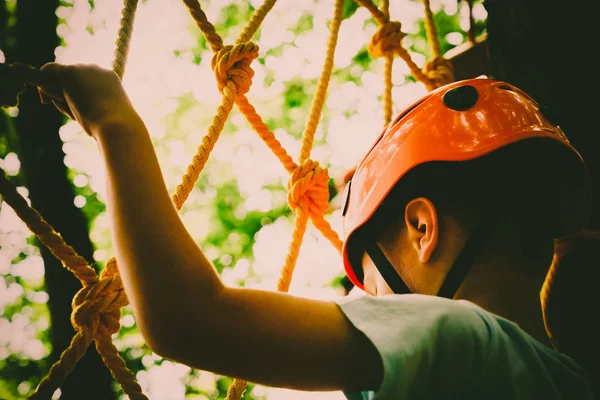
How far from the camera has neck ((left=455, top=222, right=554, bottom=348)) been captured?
88 cm

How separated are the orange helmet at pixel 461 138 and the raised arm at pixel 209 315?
0.58m

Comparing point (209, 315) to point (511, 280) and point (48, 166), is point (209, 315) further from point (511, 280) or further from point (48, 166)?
point (48, 166)

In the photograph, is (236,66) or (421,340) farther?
(236,66)

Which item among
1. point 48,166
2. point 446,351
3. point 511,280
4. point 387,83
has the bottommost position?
point 48,166

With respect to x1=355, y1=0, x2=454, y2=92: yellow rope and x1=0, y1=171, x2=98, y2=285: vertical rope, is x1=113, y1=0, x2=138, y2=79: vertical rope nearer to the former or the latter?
x1=0, y1=171, x2=98, y2=285: vertical rope

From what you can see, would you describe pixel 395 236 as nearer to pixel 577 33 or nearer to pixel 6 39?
pixel 577 33

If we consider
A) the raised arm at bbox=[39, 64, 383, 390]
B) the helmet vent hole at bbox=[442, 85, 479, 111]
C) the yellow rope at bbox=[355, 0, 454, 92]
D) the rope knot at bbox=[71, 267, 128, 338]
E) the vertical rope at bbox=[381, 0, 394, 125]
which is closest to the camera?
the raised arm at bbox=[39, 64, 383, 390]

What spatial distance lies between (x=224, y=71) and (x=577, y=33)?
1.25 metres

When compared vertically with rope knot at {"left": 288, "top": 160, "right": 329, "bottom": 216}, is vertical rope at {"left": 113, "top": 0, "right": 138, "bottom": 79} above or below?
above

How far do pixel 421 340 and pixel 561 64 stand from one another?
4.38 ft

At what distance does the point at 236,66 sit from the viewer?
136 centimetres

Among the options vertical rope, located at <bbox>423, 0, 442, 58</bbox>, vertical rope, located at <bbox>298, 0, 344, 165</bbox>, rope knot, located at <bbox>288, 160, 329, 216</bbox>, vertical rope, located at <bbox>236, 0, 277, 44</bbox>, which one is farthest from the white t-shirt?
vertical rope, located at <bbox>423, 0, 442, 58</bbox>

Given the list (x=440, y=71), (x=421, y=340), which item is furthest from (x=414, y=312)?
(x=440, y=71)

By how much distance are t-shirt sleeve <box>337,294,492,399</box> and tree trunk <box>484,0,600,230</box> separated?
1020 millimetres
